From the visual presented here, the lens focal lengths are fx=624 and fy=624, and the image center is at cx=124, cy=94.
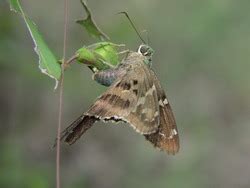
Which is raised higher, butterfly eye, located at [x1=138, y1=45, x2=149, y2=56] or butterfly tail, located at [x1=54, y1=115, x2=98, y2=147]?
butterfly eye, located at [x1=138, y1=45, x2=149, y2=56]

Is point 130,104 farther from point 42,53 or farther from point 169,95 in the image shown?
point 169,95

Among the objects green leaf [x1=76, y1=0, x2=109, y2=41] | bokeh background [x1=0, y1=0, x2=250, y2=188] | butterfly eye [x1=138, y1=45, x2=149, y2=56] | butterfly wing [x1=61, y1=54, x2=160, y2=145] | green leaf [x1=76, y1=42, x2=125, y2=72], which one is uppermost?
green leaf [x1=76, y1=0, x2=109, y2=41]

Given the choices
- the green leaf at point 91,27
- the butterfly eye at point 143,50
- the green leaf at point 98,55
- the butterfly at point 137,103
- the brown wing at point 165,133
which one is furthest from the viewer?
the butterfly eye at point 143,50

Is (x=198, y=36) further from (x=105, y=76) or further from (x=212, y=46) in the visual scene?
(x=105, y=76)

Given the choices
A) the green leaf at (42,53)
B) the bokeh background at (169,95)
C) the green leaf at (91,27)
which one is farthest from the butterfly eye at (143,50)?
the bokeh background at (169,95)

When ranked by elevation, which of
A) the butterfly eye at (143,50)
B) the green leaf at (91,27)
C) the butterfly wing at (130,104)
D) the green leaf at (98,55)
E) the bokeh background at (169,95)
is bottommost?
the bokeh background at (169,95)

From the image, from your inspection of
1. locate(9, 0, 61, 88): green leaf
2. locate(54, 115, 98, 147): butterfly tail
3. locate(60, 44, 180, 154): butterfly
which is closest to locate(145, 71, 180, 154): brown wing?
locate(60, 44, 180, 154): butterfly

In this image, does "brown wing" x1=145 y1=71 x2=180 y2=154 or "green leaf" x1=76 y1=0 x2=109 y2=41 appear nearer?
"green leaf" x1=76 y1=0 x2=109 y2=41

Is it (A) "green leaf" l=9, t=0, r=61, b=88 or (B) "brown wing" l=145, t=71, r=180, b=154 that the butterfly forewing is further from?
(A) "green leaf" l=9, t=0, r=61, b=88

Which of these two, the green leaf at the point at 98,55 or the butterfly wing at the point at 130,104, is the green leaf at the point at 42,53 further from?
the butterfly wing at the point at 130,104

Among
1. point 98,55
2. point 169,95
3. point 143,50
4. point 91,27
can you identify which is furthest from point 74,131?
point 169,95
